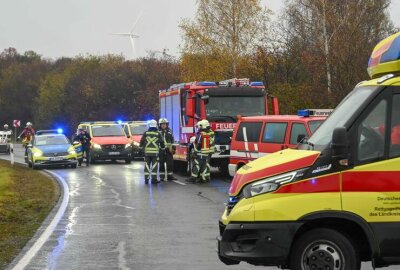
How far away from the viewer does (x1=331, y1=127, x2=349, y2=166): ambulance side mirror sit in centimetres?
589

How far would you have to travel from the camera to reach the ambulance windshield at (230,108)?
19.6 meters

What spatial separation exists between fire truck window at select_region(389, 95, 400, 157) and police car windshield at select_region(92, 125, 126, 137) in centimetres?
2558

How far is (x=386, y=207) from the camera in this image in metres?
6.07

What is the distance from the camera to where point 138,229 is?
417 inches

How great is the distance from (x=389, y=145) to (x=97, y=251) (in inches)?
172

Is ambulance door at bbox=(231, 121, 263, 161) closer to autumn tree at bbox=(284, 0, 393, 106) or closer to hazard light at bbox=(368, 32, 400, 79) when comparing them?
hazard light at bbox=(368, 32, 400, 79)

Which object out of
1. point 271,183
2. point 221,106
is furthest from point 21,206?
point 271,183

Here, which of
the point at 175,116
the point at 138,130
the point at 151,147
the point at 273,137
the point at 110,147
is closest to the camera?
the point at 273,137

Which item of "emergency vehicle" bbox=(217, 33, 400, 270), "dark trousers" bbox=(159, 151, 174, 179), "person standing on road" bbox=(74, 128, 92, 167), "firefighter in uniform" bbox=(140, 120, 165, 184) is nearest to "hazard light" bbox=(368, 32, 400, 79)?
"emergency vehicle" bbox=(217, 33, 400, 270)

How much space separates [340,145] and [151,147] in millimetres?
12962

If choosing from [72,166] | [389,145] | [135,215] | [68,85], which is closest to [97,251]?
[135,215]

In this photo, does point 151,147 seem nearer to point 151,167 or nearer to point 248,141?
point 151,167

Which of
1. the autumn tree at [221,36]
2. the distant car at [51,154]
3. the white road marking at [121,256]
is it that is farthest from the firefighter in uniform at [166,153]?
the autumn tree at [221,36]

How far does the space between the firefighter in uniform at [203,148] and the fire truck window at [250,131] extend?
1.78m
